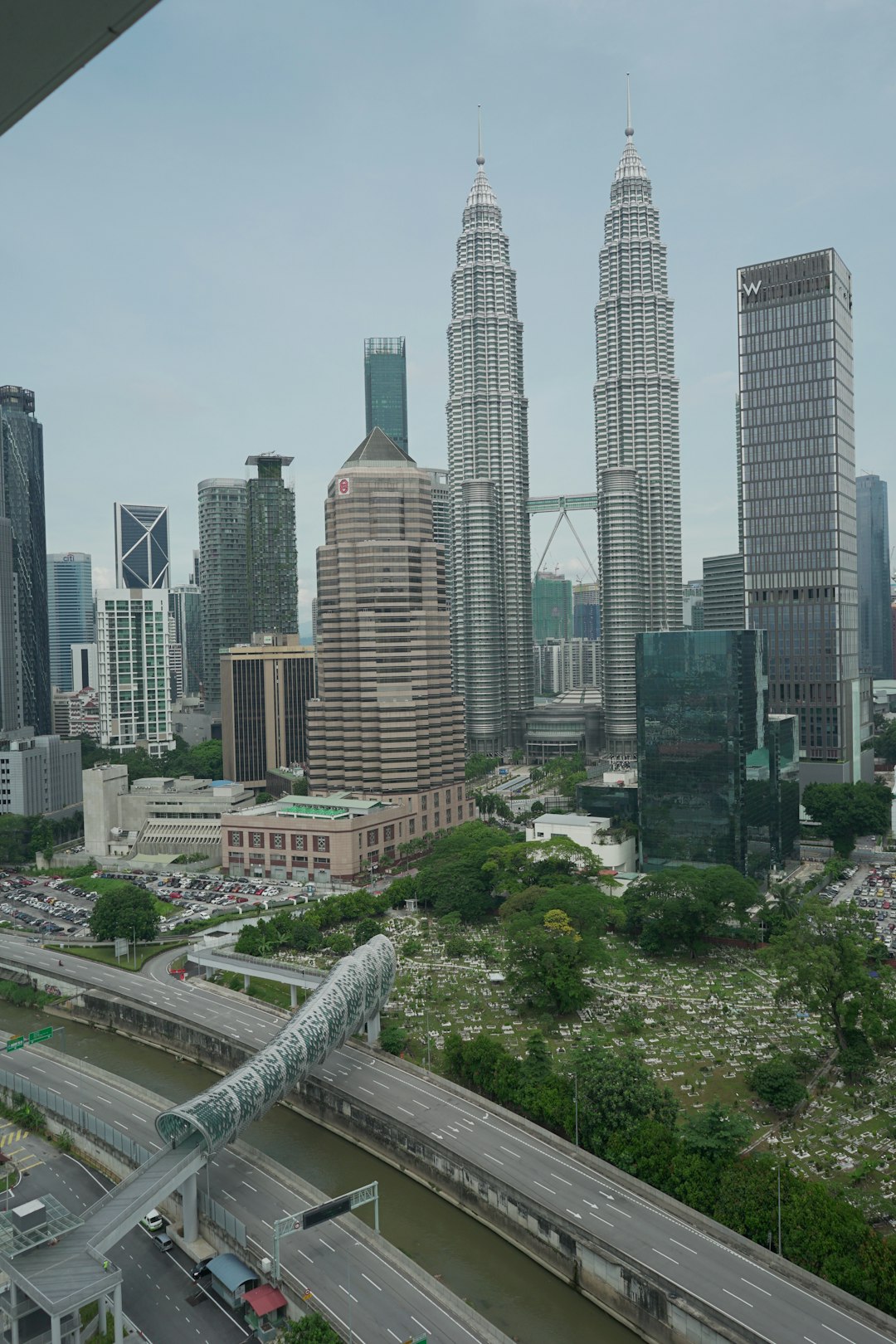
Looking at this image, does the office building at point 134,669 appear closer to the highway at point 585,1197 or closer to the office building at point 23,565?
the office building at point 23,565

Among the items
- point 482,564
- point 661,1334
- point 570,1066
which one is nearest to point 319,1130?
point 570,1066

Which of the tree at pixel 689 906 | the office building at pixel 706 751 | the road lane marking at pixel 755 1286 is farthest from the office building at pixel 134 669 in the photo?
the road lane marking at pixel 755 1286

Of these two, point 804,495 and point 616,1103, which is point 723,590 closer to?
point 804,495

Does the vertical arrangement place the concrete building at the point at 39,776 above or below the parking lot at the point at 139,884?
above

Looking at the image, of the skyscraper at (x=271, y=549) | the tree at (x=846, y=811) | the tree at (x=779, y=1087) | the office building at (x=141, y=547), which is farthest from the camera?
the office building at (x=141, y=547)

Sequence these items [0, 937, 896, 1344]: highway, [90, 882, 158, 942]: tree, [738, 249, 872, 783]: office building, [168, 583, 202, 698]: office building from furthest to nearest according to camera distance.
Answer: [168, 583, 202, 698]: office building, [738, 249, 872, 783]: office building, [90, 882, 158, 942]: tree, [0, 937, 896, 1344]: highway

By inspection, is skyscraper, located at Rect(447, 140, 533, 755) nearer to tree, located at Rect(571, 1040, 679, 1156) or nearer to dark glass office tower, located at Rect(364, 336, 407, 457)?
dark glass office tower, located at Rect(364, 336, 407, 457)

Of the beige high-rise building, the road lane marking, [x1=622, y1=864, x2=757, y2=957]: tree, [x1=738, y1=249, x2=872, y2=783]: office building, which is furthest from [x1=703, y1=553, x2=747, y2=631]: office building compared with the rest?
the road lane marking

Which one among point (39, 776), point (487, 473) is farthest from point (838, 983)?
point (487, 473)
